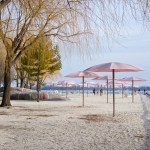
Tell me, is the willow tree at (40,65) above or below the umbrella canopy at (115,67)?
above

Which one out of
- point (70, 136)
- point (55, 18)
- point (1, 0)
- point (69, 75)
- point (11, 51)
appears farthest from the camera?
point (69, 75)

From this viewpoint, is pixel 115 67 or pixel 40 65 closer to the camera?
pixel 115 67

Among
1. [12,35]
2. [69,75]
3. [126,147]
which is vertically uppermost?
[12,35]

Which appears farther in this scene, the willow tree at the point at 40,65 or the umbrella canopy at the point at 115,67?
the willow tree at the point at 40,65

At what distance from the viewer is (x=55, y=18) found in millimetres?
16781

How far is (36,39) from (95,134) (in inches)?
360

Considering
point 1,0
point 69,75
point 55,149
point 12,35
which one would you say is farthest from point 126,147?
point 69,75

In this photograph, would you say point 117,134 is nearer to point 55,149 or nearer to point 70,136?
point 70,136

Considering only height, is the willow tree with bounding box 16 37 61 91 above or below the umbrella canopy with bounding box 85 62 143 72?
above

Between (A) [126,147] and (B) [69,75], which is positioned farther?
(B) [69,75]

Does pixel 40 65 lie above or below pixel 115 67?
above

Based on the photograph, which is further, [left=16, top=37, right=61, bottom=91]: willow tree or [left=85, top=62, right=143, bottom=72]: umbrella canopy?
[left=16, top=37, right=61, bottom=91]: willow tree

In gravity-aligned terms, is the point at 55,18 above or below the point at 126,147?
above

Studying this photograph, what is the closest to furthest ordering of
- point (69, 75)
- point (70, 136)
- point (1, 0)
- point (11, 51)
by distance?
point (1, 0)
point (70, 136)
point (11, 51)
point (69, 75)
